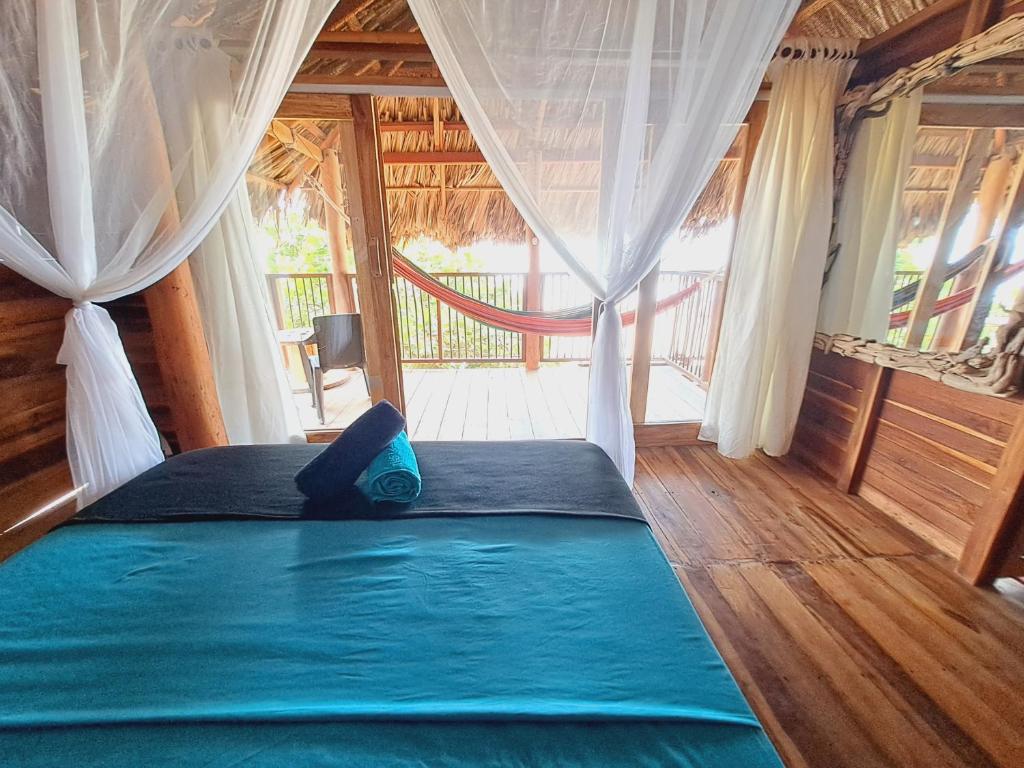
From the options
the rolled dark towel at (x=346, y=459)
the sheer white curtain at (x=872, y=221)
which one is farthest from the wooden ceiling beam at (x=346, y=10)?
the sheer white curtain at (x=872, y=221)

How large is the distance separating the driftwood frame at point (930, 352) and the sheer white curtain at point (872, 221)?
0.12 ft

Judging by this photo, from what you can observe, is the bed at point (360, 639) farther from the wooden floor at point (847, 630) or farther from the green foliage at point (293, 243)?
the green foliage at point (293, 243)

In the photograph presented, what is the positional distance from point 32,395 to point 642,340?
8.46 feet

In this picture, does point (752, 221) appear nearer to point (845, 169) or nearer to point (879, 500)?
point (845, 169)

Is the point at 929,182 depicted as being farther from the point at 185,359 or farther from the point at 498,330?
the point at 185,359

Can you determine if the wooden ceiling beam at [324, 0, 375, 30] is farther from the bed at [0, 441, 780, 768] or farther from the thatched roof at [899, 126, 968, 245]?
the thatched roof at [899, 126, 968, 245]

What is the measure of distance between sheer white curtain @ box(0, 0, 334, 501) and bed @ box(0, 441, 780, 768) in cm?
48

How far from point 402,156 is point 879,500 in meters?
3.39

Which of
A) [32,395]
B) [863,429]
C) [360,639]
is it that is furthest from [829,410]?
[32,395]

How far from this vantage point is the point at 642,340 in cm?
208

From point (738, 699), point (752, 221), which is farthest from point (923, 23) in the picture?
point (738, 699)

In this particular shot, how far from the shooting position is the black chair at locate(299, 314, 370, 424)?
238 cm

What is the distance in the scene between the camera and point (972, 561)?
131 cm

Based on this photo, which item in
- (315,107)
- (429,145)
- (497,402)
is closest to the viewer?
(315,107)
